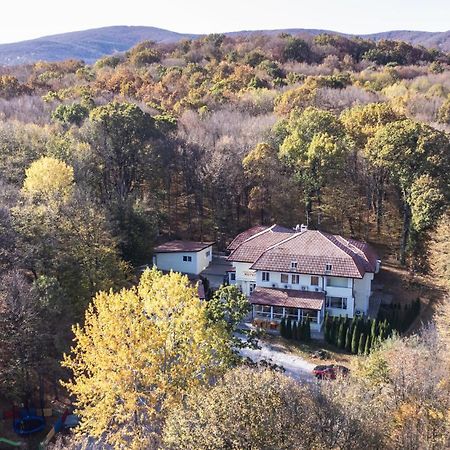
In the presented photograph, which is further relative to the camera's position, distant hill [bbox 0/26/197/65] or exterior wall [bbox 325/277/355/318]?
distant hill [bbox 0/26/197/65]

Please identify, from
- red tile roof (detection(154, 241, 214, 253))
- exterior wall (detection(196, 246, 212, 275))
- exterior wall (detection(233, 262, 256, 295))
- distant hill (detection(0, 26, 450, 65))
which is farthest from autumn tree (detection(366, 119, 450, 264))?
distant hill (detection(0, 26, 450, 65))

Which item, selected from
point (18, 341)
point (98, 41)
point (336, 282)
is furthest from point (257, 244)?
point (98, 41)

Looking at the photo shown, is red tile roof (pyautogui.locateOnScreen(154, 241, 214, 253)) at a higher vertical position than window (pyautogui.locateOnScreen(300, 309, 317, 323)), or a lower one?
higher

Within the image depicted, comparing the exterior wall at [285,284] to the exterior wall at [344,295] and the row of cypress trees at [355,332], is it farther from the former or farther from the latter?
the row of cypress trees at [355,332]

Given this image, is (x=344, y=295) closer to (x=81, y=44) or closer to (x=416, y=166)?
(x=416, y=166)

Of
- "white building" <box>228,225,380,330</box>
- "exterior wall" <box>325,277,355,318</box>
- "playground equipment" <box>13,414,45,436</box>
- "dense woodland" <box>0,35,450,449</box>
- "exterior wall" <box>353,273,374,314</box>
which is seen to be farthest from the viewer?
"exterior wall" <box>353,273,374,314</box>

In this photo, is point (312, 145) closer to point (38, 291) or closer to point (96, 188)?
point (96, 188)

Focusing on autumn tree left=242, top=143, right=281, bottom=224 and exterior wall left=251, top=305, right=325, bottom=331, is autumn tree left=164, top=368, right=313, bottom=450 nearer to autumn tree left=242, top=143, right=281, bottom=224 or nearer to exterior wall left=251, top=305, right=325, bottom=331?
exterior wall left=251, top=305, right=325, bottom=331

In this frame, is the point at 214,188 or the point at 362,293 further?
the point at 214,188

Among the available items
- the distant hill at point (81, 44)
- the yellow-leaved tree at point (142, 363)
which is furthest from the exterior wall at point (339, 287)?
the distant hill at point (81, 44)
